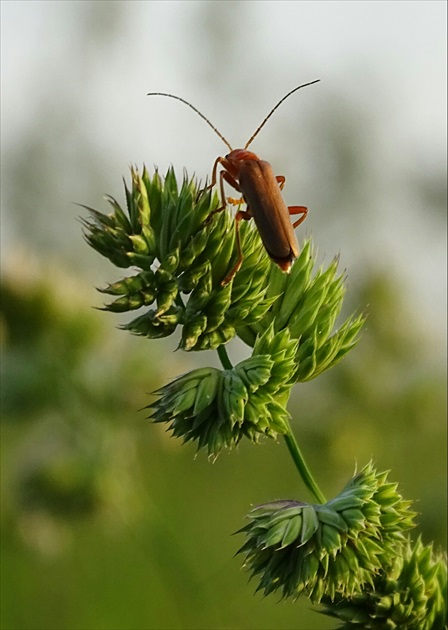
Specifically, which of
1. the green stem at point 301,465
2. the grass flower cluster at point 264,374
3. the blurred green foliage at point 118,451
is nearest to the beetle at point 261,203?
the grass flower cluster at point 264,374

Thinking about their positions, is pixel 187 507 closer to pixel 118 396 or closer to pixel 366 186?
pixel 118 396

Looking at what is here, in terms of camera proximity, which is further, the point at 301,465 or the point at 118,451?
the point at 118,451

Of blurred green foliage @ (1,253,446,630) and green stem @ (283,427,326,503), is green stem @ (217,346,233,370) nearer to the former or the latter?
green stem @ (283,427,326,503)

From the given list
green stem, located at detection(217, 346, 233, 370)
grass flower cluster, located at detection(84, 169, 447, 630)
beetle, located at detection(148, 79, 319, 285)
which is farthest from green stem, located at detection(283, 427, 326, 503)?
beetle, located at detection(148, 79, 319, 285)

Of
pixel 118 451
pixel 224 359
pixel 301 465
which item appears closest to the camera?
pixel 301 465

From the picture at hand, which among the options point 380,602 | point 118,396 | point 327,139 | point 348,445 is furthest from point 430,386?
point 380,602

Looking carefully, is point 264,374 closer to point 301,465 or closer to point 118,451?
point 301,465

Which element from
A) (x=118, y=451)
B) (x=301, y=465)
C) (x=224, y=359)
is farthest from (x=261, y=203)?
(x=118, y=451)
